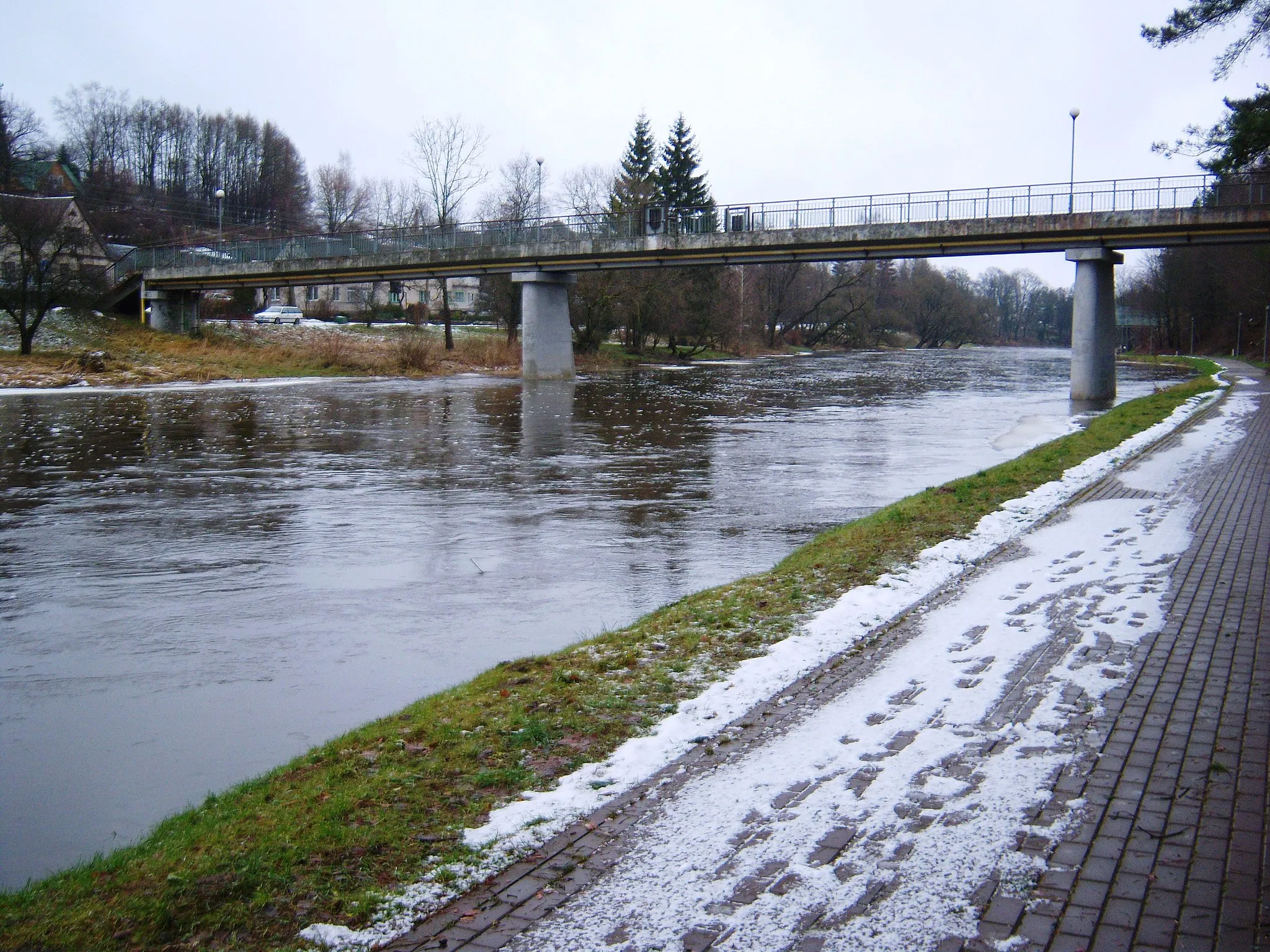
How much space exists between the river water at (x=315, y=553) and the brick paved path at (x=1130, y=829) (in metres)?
2.54

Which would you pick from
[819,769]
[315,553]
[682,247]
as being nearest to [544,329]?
[682,247]

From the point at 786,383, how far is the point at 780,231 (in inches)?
398

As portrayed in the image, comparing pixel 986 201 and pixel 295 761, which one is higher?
pixel 986 201

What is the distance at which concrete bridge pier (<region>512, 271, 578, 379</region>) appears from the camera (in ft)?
183

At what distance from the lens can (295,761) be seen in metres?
6.23

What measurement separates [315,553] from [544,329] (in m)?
43.9

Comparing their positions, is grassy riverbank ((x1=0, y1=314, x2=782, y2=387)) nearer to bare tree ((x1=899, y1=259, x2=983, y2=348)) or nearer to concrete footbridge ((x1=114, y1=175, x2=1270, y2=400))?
concrete footbridge ((x1=114, y1=175, x2=1270, y2=400))

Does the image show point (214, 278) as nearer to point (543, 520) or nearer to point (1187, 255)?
point (543, 520)

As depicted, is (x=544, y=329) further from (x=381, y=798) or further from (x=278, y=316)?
(x=381, y=798)

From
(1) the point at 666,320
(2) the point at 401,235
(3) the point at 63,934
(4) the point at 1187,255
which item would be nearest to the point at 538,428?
(3) the point at 63,934

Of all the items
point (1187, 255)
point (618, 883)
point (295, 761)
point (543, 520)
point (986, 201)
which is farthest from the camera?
point (1187, 255)

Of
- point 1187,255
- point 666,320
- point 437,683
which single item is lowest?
point 437,683

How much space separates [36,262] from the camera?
49.6 meters

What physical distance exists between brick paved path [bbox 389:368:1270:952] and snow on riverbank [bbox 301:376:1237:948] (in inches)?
4.7
